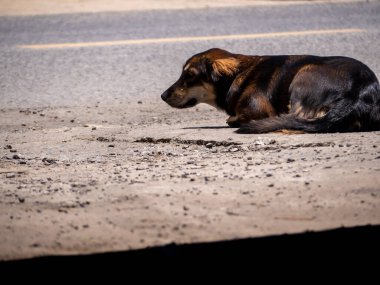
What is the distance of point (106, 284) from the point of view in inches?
147

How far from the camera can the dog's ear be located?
25.2 ft

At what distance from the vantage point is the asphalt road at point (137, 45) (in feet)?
32.0

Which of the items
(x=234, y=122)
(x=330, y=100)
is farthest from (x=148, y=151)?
(x=330, y=100)

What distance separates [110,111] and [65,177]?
10.5 ft

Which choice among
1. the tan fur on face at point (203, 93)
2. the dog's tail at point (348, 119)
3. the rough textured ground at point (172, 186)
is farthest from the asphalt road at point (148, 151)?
the tan fur on face at point (203, 93)

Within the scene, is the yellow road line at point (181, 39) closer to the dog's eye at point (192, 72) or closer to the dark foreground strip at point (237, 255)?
the dog's eye at point (192, 72)

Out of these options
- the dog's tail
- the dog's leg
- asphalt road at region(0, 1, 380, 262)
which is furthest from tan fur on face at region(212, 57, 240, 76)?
the dog's tail

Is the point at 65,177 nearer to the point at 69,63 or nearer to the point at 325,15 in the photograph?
the point at 69,63

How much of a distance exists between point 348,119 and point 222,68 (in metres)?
1.40

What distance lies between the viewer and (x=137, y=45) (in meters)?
11.4

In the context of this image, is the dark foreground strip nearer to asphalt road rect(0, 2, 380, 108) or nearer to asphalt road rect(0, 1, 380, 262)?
asphalt road rect(0, 1, 380, 262)

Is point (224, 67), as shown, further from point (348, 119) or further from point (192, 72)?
point (348, 119)

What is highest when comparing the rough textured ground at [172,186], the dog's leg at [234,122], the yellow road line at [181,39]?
the yellow road line at [181,39]

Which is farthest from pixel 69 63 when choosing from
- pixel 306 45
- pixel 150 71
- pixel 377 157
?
pixel 377 157
